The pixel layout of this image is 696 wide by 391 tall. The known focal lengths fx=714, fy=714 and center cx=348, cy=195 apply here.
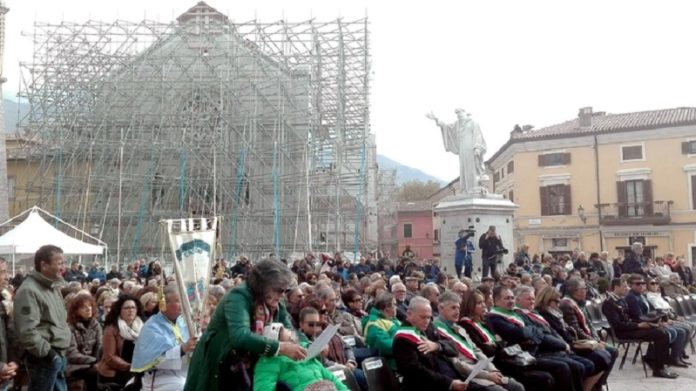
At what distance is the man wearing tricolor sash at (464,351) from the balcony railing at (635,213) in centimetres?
3252

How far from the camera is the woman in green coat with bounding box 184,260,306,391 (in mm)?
3924

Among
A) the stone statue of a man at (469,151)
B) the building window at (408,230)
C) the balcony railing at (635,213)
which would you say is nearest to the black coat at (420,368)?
the stone statue of a man at (469,151)

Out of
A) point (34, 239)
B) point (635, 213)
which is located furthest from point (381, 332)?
point (635, 213)

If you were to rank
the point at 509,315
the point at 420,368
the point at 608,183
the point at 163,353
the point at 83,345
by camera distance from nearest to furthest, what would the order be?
the point at 163,353 < the point at 420,368 < the point at 83,345 < the point at 509,315 < the point at 608,183

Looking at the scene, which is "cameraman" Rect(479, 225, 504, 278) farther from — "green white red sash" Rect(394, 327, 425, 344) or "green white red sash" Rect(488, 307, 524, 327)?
"green white red sash" Rect(394, 327, 425, 344)

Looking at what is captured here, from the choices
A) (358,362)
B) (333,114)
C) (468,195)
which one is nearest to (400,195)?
(333,114)

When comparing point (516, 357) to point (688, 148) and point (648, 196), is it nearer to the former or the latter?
point (648, 196)

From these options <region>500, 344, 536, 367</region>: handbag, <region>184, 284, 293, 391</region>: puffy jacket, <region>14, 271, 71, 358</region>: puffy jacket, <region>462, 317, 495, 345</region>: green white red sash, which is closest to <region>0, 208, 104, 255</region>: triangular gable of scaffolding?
<region>14, 271, 71, 358</region>: puffy jacket

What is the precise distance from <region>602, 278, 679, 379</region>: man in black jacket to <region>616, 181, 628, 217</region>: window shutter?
94.2 ft

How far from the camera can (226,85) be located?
2912 centimetres

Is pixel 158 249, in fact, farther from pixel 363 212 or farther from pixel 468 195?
pixel 468 195

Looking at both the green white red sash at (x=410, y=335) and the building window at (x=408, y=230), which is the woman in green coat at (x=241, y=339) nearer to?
the green white red sash at (x=410, y=335)

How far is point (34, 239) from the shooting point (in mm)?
16984

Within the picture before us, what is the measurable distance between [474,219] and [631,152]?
22.7m
